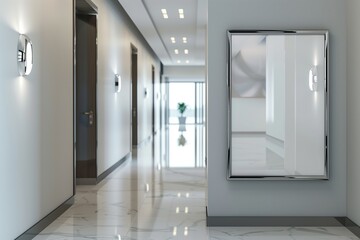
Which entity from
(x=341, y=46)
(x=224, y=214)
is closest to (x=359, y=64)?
(x=341, y=46)

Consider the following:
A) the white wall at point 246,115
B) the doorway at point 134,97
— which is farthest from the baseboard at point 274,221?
the doorway at point 134,97

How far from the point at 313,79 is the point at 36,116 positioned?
9.59ft

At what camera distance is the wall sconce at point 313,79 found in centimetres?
490

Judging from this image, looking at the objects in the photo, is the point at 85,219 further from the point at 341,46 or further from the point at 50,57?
the point at 341,46

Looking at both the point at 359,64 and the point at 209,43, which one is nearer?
the point at 359,64

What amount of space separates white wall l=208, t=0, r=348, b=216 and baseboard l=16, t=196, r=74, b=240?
1.77m

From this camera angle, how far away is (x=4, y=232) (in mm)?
3918

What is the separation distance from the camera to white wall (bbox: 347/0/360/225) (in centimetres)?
459

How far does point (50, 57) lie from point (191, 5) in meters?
5.20

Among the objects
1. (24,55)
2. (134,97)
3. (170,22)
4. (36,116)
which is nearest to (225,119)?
(36,116)

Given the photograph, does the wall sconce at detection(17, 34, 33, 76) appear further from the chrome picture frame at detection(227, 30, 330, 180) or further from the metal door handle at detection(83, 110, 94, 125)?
the metal door handle at detection(83, 110, 94, 125)

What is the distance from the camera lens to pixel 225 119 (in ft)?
16.3

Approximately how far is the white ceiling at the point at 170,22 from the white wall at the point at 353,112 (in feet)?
16.1

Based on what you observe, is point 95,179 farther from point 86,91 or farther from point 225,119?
point 225,119
